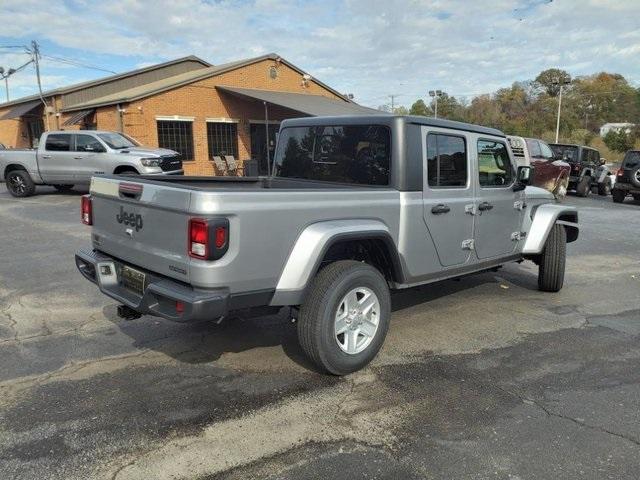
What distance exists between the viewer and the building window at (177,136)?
2086 cm

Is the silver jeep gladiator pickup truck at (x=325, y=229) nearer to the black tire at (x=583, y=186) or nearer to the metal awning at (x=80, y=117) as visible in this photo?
the black tire at (x=583, y=186)

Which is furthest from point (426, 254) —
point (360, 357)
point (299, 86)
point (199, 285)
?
point (299, 86)

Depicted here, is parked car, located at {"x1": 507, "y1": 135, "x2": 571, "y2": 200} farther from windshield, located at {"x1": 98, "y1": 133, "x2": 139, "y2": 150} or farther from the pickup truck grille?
windshield, located at {"x1": 98, "y1": 133, "x2": 139, "y2": 150}

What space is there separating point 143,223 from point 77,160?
12510 millimetres

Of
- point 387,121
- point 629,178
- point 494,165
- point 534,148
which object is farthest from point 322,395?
point 629,178

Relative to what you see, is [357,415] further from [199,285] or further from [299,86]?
[299,86]

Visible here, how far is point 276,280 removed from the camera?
3.41 m

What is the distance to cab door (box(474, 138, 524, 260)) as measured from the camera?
16.2 ft

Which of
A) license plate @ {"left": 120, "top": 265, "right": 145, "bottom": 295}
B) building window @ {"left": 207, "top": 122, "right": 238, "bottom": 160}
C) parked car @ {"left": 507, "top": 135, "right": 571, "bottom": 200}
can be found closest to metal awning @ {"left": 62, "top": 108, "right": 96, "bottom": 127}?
building window @ {"left": 207, "top": 122, "right": 238, "bottom": 160}

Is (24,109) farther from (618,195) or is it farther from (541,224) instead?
(541,224)

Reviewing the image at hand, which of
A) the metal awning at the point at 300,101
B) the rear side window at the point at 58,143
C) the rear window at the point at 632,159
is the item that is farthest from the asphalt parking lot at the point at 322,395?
the metal awning at the point at 300,101

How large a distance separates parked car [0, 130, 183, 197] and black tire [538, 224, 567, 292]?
10.5 meters

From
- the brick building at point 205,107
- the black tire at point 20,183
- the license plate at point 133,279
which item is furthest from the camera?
the brick building at point 205,107

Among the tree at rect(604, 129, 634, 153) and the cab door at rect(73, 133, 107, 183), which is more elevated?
the tree at rect(604, 129, 634, 153)
